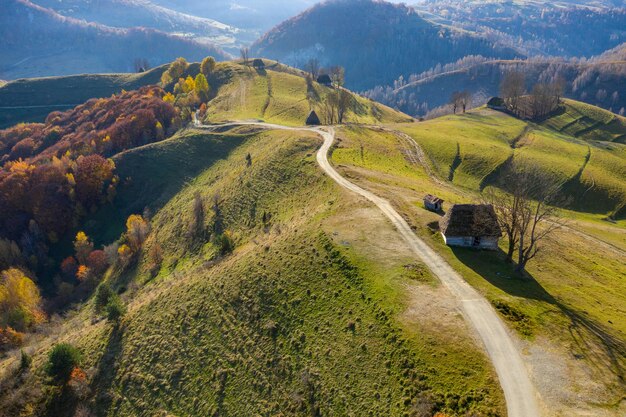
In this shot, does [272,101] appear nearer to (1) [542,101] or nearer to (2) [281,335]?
(1) [542,101]

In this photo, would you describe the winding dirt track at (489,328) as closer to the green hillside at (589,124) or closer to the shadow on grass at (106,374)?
the shadow on grass at (106,374)

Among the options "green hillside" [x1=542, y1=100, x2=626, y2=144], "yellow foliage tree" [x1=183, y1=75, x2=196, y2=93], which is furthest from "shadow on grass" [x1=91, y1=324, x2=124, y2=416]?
"green hillside" [x1=542, y1=100, x2=626, y2=144]

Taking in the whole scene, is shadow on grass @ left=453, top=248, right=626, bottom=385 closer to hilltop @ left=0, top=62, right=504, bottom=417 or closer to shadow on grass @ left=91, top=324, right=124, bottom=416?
hilltop @ left=0, top=62, right=504, bottom=417

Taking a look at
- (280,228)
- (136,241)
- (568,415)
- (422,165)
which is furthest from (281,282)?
(422,165)

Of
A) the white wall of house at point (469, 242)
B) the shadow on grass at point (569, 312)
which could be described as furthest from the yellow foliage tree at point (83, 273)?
the shadow on grass at point (569, 312)

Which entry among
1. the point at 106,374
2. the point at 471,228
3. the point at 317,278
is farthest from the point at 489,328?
the point at 106,374

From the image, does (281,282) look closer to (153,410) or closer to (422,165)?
(153,410)
